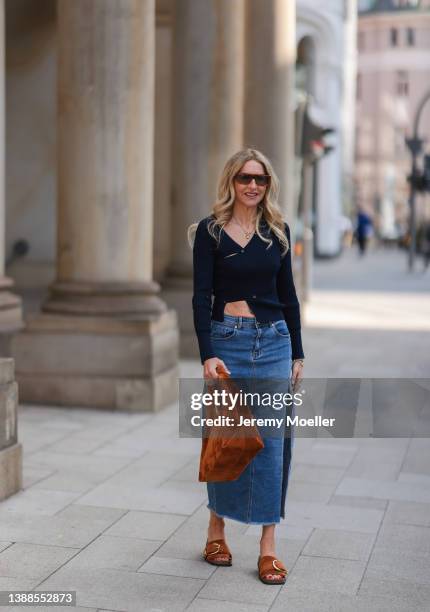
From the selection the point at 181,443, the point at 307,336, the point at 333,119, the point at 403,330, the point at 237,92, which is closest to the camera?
the point at 181,443

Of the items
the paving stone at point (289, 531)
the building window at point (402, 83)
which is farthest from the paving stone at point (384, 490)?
the building window at point (402, 83)

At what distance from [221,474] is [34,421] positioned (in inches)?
166

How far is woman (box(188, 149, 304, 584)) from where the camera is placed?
17.2ft

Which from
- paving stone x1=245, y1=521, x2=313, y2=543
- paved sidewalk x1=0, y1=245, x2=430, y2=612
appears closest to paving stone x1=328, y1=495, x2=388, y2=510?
paved sidewalk x1=0, y1=245, x2=430, y2=612

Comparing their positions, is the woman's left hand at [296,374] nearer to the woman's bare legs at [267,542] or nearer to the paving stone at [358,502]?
the woman's bare legs at [267,542]

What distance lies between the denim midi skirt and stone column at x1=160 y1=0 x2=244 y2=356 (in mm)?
7375

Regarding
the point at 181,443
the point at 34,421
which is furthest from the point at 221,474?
the point at 34,421

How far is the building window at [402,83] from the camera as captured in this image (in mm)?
109562

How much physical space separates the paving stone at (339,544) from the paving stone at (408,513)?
0.38 meters

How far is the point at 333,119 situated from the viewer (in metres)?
47.2

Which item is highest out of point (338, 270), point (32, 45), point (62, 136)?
point (32, 45)

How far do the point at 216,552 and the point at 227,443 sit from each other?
68 cm

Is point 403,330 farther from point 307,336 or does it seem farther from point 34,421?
point 34,421

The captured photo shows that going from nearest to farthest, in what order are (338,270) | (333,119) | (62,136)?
(62,136) → (338,270) → (333,119)
